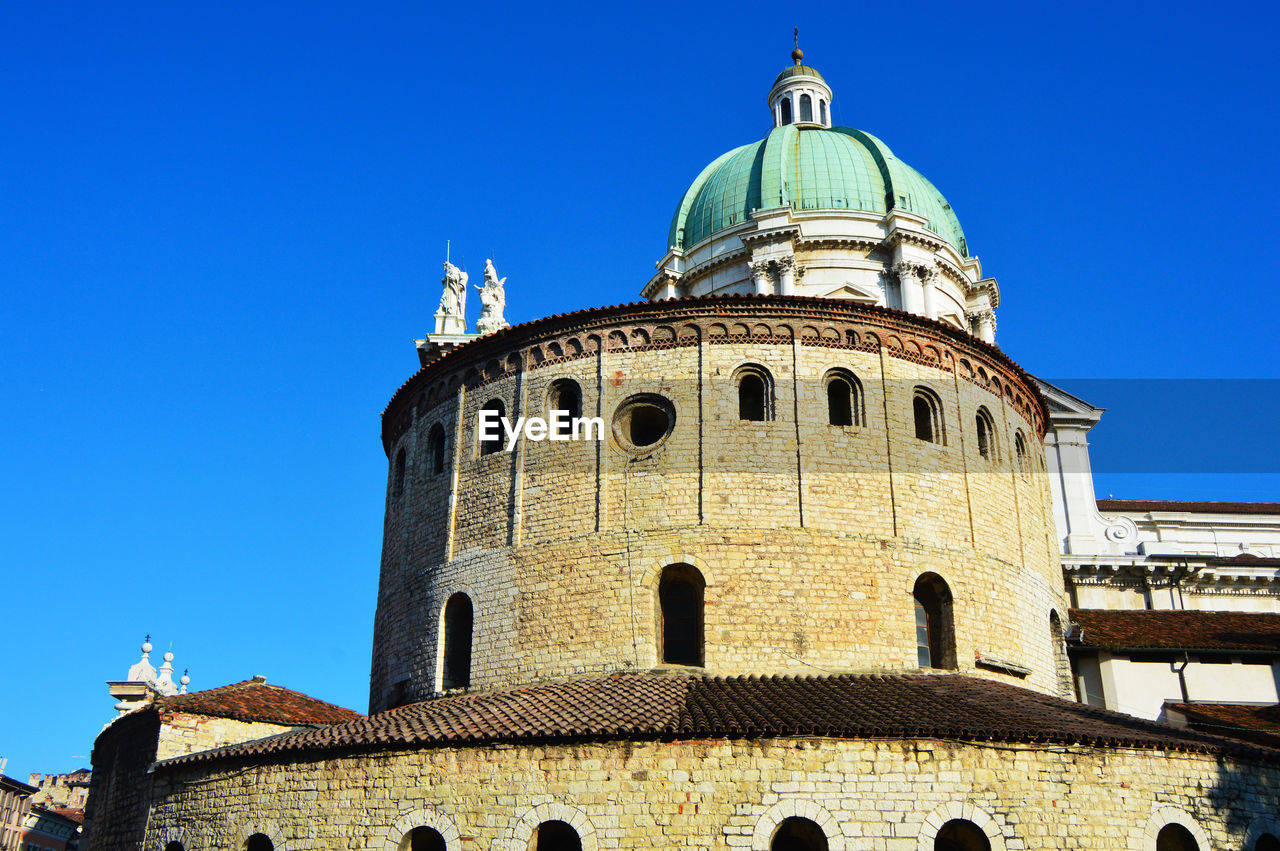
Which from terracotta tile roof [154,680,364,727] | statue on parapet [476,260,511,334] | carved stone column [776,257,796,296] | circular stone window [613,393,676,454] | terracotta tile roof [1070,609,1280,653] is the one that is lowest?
terracotta tile roof [154,680,364,727]

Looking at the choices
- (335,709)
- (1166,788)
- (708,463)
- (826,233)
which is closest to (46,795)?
(335,709)

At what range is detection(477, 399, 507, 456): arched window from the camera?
24406mm

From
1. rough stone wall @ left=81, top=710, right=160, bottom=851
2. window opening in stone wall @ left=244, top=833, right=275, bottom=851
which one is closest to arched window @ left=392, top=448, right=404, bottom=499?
rough stone wall @ left=81, top=710, right=160, bottom=851

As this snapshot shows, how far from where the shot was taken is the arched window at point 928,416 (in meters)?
24.1

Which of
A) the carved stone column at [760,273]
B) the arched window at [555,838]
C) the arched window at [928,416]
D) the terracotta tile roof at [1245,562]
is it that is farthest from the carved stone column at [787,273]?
the arched window at [555,838]

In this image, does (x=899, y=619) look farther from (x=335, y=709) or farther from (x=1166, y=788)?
(x=335, y=709)

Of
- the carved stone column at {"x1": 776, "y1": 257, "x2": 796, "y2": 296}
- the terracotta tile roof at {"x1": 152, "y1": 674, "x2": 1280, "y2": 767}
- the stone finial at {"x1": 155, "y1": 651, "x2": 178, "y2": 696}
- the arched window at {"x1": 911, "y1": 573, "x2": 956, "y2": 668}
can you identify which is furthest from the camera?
the carved stone column at {"x1": 776, "y1": 257, "x2": 796, "y2": 296}

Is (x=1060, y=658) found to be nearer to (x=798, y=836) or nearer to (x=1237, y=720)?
(x=1237, y=720)

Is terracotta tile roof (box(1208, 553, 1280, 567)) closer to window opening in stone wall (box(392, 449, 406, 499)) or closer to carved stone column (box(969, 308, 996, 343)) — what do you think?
carved stone column (box(969, 308, 996, 343))

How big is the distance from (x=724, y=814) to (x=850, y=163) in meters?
27.6

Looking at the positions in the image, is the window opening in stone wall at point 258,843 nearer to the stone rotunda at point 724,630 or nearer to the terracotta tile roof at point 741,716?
the stone rotunda at point 724,630

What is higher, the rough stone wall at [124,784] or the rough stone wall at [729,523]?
the rough stone wall at [729,523]

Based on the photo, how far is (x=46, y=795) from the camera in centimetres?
7331

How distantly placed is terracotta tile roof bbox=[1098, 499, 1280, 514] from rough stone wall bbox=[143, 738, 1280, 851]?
22418 millimetres
